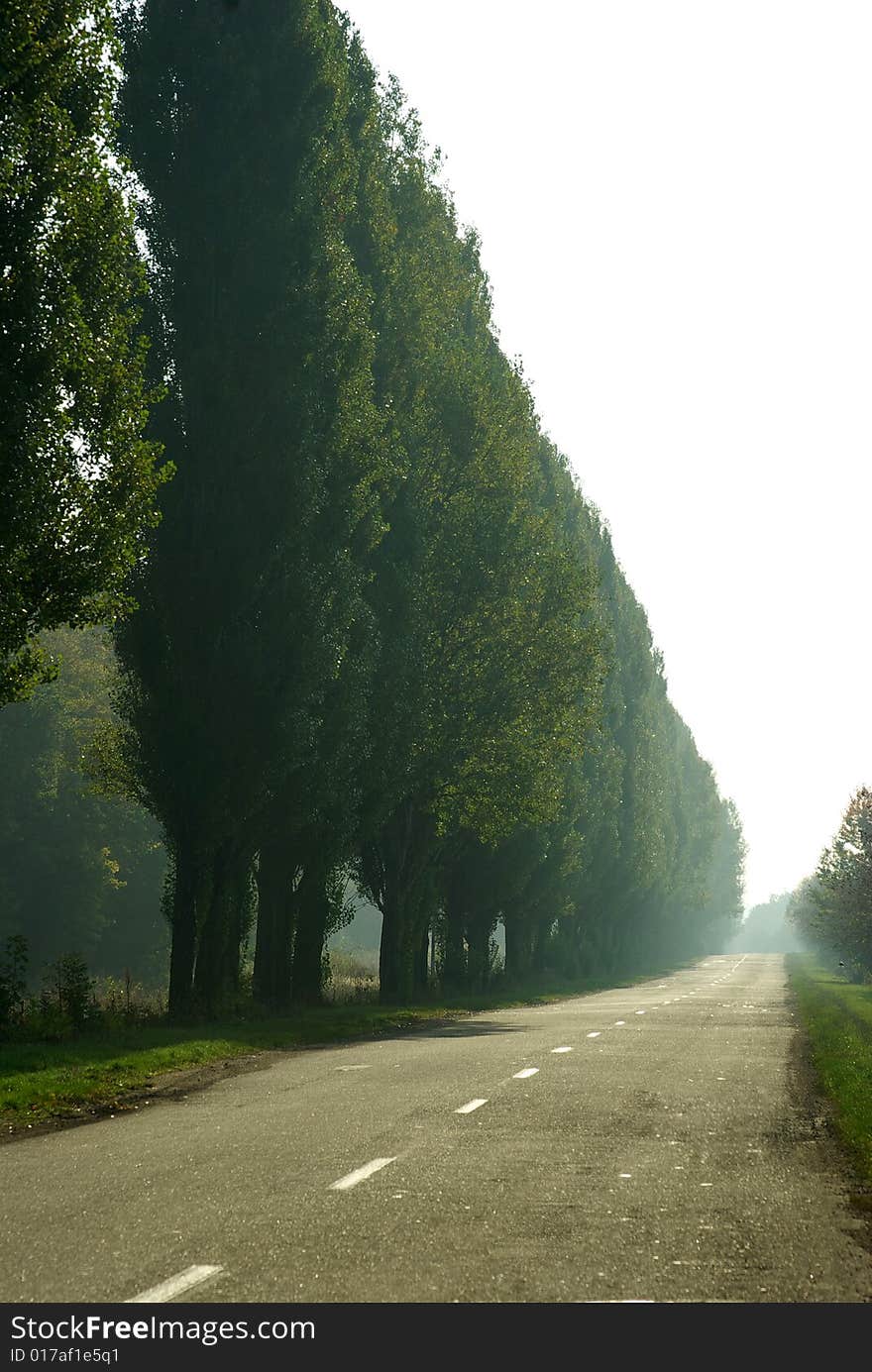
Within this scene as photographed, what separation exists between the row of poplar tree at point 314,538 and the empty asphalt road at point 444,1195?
10011 millimetres

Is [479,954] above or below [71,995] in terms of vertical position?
above

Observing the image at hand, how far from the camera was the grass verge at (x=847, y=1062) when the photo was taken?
41.3ft

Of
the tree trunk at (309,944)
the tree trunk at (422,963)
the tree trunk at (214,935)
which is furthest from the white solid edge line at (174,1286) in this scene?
the tree trunk at (422,963)

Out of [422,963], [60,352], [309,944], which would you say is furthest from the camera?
[422,963]

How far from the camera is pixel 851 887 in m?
55.9

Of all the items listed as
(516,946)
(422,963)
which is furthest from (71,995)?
(516,946)

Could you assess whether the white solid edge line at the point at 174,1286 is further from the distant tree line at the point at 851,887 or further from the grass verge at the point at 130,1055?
the distant tree line at the point at 851,887

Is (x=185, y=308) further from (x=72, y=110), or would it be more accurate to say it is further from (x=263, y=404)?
(x=72, y=110)

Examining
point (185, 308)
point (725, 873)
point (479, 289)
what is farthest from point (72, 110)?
point (725, 873)

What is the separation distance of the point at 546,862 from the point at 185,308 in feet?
97.3

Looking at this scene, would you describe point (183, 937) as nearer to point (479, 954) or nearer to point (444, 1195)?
point (444, 1195)

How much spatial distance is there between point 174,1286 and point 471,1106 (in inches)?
301
